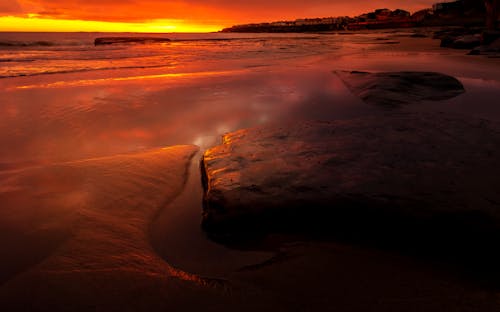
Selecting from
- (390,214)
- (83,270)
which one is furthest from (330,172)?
(83,270)

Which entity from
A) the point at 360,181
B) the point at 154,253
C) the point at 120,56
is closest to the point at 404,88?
the point at 360,181

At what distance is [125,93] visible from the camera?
14.7 feet

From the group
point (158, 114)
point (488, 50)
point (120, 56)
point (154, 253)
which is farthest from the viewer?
point (120, 56)

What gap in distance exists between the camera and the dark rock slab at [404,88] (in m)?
3.56

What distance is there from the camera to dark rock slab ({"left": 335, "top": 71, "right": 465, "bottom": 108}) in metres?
3.56

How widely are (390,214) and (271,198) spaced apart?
1.67 ft

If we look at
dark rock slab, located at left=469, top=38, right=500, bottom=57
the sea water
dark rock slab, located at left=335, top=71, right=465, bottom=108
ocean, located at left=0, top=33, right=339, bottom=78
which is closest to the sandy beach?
the sea water

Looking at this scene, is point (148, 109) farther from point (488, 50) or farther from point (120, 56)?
point (488, 50)

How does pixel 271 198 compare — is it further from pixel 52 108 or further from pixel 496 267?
pixel 52 108

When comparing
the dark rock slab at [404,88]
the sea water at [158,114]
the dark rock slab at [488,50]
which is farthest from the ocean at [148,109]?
the dark rock slab at [488,50]

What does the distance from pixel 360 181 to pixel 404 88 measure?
2953 mm

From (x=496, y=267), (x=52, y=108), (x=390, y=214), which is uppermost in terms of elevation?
(x=52, y=108)

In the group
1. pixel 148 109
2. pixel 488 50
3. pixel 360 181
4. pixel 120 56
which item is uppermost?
pixel 120 56

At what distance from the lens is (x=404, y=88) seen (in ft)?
12.6
